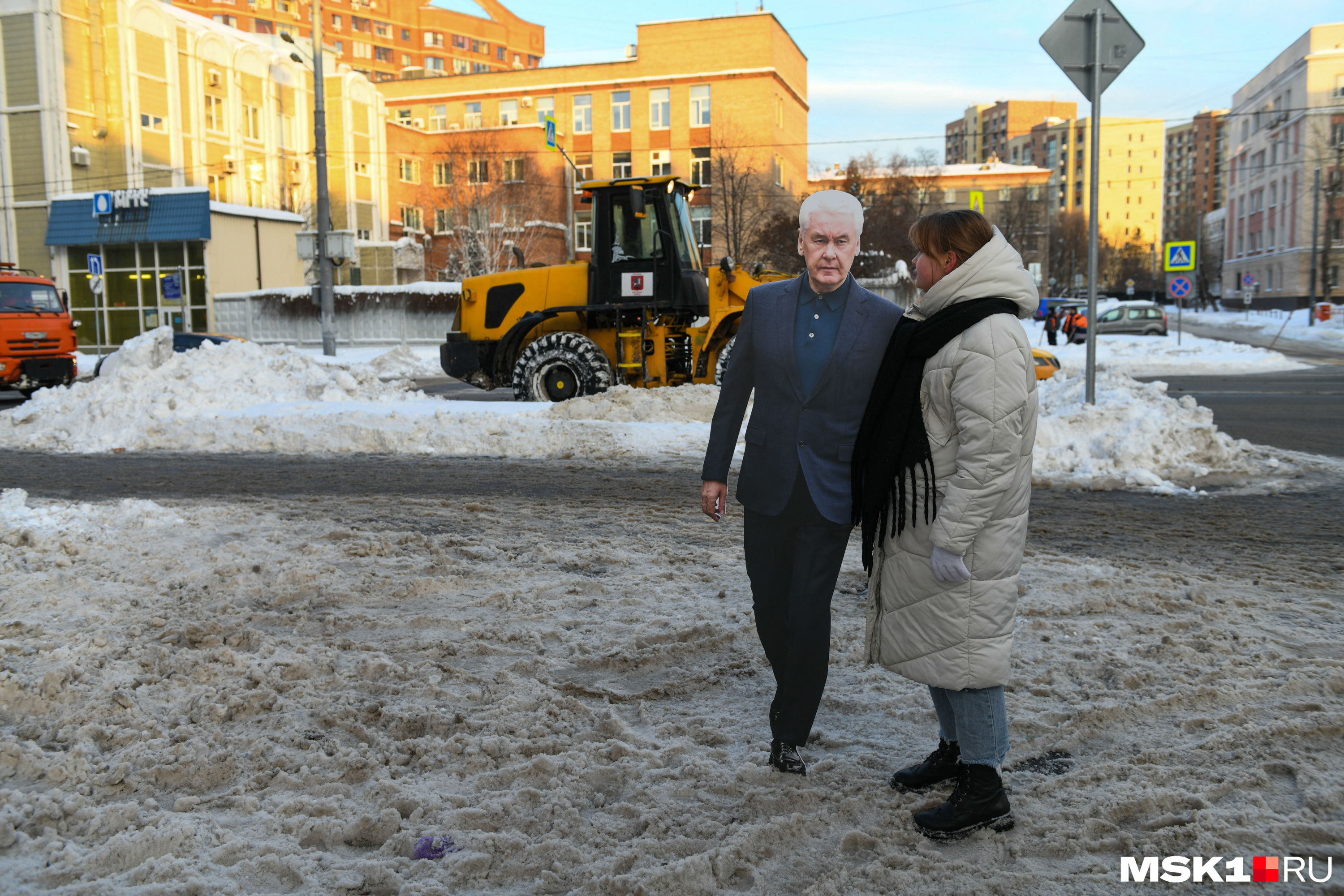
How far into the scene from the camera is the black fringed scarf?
2943mm

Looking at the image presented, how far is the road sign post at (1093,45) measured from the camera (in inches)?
364

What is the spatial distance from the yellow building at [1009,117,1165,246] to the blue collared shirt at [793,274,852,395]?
16274 centimetres

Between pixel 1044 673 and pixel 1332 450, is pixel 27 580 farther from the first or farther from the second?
pixel 1332 450

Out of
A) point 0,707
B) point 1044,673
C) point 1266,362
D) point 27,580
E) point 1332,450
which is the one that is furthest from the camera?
point 1266,362

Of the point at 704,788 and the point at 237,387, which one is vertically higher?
the point at 237,387

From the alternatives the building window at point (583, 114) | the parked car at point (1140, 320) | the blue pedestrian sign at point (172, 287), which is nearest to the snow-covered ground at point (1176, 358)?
the parked car at point (1140, 320)

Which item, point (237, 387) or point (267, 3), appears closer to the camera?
point (237, 387)

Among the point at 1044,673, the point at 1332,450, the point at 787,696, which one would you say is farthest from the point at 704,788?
the point at 1332,450

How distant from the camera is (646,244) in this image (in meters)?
13.7

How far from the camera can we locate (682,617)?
5102 mm

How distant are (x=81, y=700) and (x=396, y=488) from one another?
15.7 ft

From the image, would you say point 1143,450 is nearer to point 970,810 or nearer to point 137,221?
point 970,810

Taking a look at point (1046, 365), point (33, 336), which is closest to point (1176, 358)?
point (1046, 365)

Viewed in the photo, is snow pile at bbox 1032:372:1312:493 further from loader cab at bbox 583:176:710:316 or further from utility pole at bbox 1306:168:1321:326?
utility pole at bbox 1306:168:1321:326
